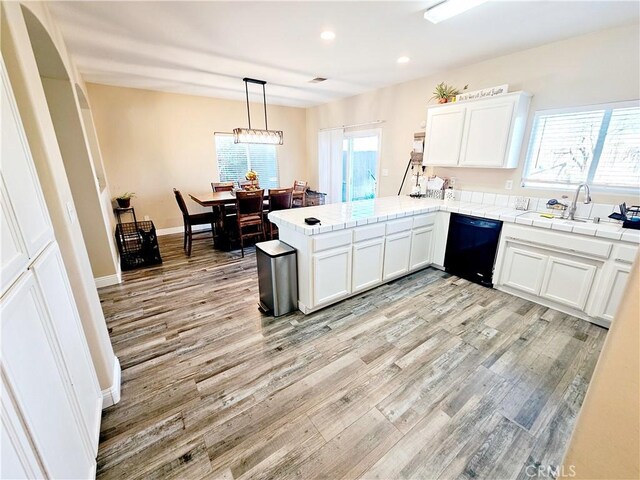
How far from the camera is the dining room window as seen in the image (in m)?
5.71

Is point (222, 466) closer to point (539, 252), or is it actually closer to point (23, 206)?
point (23, 206)

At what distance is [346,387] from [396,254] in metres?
1.73

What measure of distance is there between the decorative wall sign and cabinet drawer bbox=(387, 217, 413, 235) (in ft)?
5.40

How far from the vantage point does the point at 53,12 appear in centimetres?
213

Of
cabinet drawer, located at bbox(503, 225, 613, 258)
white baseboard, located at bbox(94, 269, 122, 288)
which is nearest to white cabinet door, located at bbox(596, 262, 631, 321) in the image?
cabinet drawer, located at bbox(503, 225, 613, 258)

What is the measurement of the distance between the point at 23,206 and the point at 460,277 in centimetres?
381

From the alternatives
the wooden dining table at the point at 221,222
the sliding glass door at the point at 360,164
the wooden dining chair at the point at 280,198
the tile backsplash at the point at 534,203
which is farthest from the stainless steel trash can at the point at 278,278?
the sliding glass door at the point at 360,164

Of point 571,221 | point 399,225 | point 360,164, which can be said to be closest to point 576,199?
point 571,221

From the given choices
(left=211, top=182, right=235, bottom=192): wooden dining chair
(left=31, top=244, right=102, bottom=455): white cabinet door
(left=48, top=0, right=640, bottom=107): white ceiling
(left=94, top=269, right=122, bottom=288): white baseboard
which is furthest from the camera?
(left=211, top=182, right=235, bottom=192): wooden dining chair

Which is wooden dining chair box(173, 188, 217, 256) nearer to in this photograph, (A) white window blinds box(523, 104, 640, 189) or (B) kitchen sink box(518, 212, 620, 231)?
(B) kitchen sink box(518, 212, 620, 231)

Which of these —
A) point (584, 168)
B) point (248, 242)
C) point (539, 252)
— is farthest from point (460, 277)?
point (248, 242)

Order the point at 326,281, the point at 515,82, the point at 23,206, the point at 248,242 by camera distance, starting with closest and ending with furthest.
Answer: the point at 23,206 → the point at 326,281 → the point at 515,82 → the point at 248,242

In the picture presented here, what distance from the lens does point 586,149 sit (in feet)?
8.86

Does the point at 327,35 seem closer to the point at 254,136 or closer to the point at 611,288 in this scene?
the point at 254,136
